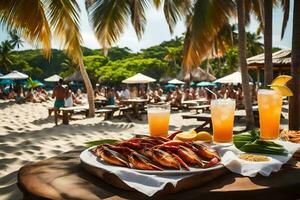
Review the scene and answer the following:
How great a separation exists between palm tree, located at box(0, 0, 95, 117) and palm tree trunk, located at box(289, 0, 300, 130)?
6.83 metres

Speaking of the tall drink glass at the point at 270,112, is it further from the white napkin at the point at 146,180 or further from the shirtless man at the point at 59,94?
the shirtless man at the point at 59,94

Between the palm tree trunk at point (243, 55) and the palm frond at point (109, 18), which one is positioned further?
the palm frond at point (109, 18)

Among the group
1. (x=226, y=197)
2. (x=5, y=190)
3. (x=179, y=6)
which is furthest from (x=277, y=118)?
(x=179, y=6)

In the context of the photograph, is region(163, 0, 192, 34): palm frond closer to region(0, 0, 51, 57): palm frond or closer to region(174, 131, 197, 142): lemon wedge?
region(0, 0, 51, 57): palm frond

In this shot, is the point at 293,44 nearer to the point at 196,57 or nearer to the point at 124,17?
the point at 196,57

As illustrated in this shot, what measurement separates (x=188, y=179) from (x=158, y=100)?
17701 millimetres

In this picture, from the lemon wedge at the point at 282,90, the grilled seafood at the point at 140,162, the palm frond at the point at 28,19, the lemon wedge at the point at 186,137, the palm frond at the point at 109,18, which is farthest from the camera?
the palm frond at the point at 109,18

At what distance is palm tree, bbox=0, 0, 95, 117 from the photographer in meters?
8.18

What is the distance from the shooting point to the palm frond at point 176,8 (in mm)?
10812

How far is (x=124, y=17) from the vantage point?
433 inches

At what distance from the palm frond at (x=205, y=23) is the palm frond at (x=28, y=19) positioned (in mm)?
3638

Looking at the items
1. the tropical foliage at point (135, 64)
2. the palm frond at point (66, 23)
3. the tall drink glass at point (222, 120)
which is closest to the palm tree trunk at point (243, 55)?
the palm frond at point (66, 23)

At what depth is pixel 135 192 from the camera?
1104 mm

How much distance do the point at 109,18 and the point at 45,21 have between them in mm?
2154
